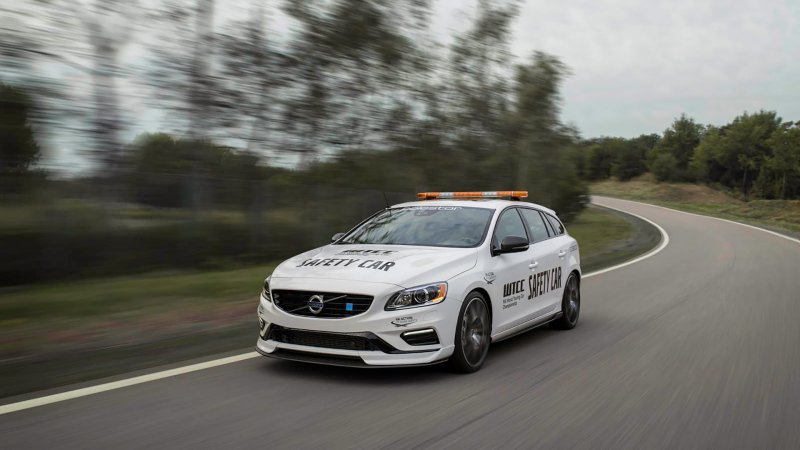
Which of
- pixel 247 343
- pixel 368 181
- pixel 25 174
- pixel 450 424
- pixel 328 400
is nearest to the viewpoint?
pixel 450 424

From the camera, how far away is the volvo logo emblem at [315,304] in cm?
602

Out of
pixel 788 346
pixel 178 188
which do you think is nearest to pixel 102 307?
Result: pixel 178 188

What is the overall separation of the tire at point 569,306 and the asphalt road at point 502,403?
0.60 feet

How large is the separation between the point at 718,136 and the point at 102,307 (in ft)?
418

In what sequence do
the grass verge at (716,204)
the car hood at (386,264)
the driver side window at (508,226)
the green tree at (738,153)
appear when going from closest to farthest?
the car hood at (386,264) → the driver side window at (508,226) → the grass verge at (716,204) → the green tree at (738,153)

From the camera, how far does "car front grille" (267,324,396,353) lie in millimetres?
5918

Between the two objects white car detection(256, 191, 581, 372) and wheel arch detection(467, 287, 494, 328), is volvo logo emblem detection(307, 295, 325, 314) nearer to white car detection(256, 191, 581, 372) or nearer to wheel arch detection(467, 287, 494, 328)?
white car detection(256, 191, 581, 372)

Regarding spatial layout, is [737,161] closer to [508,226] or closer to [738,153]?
[738,153]

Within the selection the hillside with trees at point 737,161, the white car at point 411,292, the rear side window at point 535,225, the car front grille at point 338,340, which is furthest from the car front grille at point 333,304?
the hillside with trees at point 737,161

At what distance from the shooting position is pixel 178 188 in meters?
15.4

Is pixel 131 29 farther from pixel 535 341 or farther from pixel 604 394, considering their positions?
pixel 604 394

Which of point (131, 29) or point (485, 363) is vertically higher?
point (131, 29)

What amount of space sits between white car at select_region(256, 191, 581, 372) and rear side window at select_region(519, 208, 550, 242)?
0.34 metres

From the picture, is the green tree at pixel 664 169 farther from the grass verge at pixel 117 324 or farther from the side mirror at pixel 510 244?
the side mirror at pixel 510 244
